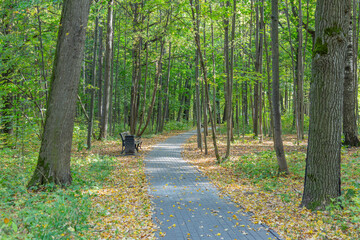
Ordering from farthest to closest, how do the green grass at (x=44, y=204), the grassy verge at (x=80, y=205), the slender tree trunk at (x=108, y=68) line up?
the slender tree trunk at (x=108, y=68), the grassy verge at (x=80, y=205), the green grass at (x=44, y=204)

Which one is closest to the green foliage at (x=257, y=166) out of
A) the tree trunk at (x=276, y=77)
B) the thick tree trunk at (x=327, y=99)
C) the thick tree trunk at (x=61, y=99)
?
the tree trunk at (x=276, y=77)

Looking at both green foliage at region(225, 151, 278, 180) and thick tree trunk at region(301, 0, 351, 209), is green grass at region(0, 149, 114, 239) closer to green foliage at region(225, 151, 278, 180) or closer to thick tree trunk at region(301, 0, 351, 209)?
thick tree trunk at region(301, 0, 351, 209)

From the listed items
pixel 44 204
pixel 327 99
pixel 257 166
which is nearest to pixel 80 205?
pixel 44 204

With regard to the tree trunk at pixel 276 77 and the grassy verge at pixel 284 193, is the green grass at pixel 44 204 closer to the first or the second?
the grassy verge at pixel 284 193

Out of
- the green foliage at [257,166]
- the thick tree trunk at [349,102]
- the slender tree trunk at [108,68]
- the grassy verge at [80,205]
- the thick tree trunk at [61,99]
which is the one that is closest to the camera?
the grassy verge at [80,205]

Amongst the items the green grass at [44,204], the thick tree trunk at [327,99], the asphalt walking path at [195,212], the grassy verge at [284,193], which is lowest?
the asphalt walking path at [195,212]

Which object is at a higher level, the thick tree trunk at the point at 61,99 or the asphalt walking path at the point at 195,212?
the thick tree trunk at the point at 61,99

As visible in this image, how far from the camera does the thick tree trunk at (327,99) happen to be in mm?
5051

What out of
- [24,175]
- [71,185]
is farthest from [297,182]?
[24,175]

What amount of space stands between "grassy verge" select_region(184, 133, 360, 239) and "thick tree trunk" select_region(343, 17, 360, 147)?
0.89 metres

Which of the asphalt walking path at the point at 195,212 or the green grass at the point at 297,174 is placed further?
the green grass at the point at 297,174

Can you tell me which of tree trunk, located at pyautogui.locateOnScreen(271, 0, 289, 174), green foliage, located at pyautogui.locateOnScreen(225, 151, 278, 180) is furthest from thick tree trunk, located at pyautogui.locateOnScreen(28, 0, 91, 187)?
green foliage, located at pyautogui.locateOnScreen(225, 151, 278, 180)

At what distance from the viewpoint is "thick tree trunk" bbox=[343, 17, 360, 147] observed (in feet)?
35.8

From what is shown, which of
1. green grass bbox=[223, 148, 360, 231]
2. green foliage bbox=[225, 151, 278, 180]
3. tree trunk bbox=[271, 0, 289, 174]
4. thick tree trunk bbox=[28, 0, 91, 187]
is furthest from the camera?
green foliage bbox=[225, 151, 278, 180]
